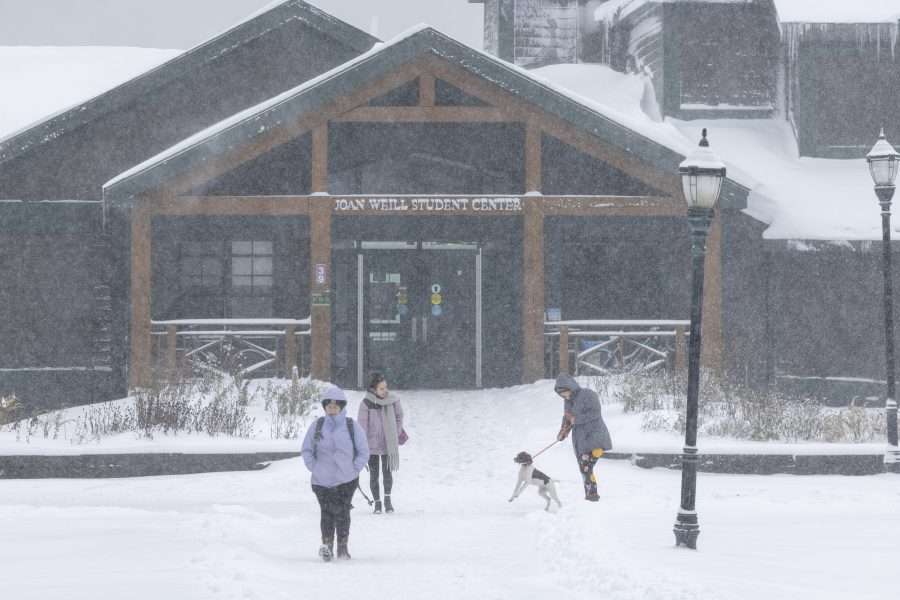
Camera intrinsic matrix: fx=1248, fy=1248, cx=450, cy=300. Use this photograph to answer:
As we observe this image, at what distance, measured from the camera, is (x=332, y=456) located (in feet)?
31.8

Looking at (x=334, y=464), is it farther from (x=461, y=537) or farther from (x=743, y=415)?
(x=743, y=415)

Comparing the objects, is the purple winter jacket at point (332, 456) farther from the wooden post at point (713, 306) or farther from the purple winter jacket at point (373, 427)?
the wooden post at point (713, 306)

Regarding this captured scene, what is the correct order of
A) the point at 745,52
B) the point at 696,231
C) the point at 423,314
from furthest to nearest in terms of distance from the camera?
the point at 745,52
the point at 423,314
the point at 696,231

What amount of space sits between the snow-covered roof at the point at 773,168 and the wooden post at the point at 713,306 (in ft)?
3.83

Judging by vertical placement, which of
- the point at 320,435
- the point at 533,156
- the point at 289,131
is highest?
the point at 289,131

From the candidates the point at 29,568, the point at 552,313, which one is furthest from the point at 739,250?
the point at 29,568

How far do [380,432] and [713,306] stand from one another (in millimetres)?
9065

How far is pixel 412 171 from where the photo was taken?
22344 millimetres

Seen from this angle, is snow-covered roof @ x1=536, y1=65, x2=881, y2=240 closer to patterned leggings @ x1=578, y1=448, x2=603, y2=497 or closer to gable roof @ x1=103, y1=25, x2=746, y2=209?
gable roof @ x1=103, y1=25, x2=746, y2=209

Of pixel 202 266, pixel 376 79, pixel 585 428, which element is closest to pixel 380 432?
pixel 585 428

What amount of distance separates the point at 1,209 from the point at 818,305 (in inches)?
553

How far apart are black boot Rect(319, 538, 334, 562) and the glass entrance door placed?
1222 centimetres

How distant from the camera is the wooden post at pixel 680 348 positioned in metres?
19.4

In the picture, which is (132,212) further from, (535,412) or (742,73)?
(742,73)
